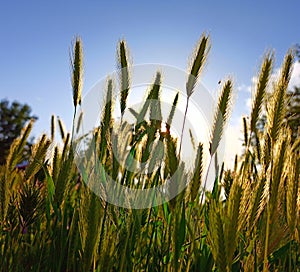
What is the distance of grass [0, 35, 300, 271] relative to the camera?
1035mm

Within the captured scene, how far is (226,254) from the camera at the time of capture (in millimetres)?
939

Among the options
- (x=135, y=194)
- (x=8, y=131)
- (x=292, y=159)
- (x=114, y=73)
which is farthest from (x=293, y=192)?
(x=8, y=131)

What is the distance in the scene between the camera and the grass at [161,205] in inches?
40.8

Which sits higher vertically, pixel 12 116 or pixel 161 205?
pixel 12 116

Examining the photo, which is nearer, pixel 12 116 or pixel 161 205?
pixel 161 205

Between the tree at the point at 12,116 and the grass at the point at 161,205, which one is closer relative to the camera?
the grass at the point at 161,205

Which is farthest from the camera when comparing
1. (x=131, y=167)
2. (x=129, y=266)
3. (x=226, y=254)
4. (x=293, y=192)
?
(x=131, y=167)

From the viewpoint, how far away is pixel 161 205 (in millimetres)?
1459

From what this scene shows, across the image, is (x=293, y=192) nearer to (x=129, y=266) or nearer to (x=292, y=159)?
(x=292, y=159)

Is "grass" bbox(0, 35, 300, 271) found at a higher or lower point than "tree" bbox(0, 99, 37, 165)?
lower

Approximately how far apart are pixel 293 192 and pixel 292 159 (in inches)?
4.8

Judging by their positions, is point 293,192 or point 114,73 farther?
point 114,73

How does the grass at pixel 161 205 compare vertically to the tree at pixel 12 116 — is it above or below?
below

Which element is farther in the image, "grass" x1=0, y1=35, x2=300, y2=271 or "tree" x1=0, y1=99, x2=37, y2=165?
"tree" x1=0, y1=99, x2=37, y2=165
